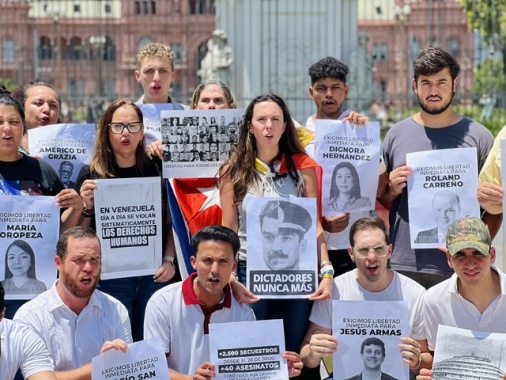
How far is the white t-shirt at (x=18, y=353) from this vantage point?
17.3 ft

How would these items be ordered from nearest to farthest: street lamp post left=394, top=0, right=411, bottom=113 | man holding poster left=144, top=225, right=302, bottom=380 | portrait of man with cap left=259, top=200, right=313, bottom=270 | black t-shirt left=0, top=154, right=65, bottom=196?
man holding poster left=144, top=225, right=302, bottom=380 < portrait of man with cap left=259, top=200, right=313, bottom=270 < black t-shirt left=0, top=154, right=65, bottom=196 < street lamp post left=394, top=0, right=411, bottom=113

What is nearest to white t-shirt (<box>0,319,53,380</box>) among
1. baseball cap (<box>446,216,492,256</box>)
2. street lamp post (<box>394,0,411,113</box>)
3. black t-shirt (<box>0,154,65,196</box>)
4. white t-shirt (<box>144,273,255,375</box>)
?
white t-shirt (<box>144,273,255,375</box>)

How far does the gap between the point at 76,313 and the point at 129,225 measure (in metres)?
0.80

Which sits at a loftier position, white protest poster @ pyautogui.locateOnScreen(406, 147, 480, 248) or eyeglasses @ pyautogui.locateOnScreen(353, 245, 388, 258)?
white protest poster @ pyautogui.locateOnScreen(406, 147, 480, 248)

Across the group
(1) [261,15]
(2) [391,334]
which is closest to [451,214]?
(2) [391,334]

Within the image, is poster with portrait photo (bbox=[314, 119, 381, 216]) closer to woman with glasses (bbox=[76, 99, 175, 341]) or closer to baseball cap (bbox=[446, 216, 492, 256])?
baseball cap (bbox=[446, 216, 492, 256])

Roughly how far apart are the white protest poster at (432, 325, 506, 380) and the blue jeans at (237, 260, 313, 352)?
0.84m

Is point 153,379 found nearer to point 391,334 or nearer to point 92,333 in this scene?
point 92,333

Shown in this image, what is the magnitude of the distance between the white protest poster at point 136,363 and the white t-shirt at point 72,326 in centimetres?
20

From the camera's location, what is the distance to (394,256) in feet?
20.8

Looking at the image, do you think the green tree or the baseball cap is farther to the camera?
the green tree

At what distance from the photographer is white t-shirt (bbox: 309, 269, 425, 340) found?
5.82m

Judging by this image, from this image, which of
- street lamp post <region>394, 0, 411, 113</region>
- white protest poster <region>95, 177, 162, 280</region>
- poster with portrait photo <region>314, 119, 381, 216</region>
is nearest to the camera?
white protest poster <region>95, 177, 162, 280</region>

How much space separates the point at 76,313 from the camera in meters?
5.65
